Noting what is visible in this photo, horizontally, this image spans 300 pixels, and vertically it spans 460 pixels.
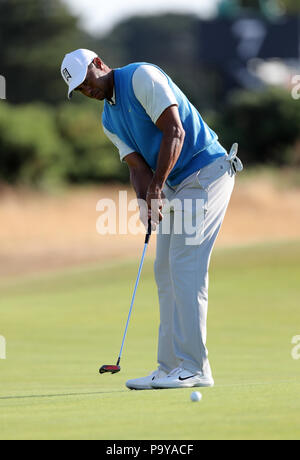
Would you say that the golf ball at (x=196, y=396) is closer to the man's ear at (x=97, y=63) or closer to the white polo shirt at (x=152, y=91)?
the white polo shirt at (x=152, y=91)

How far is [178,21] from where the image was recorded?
3716 inches

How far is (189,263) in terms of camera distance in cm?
554

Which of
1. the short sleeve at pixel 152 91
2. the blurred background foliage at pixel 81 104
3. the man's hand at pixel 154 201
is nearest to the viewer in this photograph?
the short sleeve at pixel 152 91

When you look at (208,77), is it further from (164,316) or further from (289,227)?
A: (164,316)

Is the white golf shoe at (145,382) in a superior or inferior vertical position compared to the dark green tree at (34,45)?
inferior

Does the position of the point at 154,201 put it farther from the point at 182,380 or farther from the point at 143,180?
the point at 182,380

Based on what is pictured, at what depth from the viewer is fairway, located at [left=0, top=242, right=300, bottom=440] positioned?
13.7 ft

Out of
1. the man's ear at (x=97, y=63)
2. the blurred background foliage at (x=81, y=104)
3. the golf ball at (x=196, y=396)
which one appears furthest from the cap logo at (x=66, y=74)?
the blurred background foliage at (x=81, y=104)

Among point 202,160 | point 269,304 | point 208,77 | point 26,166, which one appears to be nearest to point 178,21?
point 208,77

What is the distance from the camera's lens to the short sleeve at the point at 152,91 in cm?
537

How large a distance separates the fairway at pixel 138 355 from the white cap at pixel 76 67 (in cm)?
170

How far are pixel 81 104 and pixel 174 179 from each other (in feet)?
124

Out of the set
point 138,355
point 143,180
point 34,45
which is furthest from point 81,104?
point 143,180

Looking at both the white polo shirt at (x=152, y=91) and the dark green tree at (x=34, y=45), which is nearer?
the white polo shirt at (x=152, y=91)
